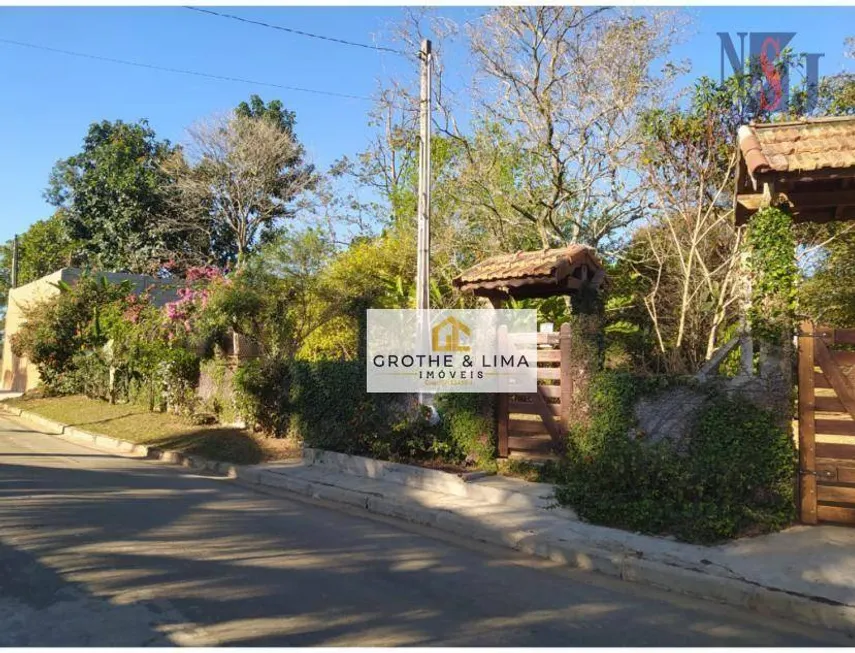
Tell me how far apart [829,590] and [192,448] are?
11003mm

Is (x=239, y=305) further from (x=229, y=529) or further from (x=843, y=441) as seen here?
(x=843, y=441)

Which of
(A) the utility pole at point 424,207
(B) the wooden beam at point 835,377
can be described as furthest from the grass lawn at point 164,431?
(B) the wooden beam at point 835,377

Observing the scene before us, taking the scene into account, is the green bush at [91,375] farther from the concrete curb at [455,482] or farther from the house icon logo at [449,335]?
the house icon logo at [449,335]

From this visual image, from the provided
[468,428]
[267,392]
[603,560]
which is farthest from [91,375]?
[603,560]

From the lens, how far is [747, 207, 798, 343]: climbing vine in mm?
7414

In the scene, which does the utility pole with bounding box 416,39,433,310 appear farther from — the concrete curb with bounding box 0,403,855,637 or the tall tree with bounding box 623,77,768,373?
the tall tree with bounding box 623,77,768,373

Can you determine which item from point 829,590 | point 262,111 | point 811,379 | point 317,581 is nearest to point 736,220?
point 811,379

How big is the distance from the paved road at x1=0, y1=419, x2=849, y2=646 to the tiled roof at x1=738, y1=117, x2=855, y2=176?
456 centimetres

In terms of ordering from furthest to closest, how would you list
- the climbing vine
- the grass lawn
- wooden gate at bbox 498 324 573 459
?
the grass lawn < wooden gate at bbox 498 324 573 459 < the climbing vine

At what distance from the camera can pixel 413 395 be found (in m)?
10.9

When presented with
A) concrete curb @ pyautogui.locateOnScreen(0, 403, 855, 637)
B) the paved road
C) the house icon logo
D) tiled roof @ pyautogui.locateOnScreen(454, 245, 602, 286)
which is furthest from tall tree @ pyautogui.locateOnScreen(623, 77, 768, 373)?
the paved road

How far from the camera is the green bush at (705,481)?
6926 millimetres

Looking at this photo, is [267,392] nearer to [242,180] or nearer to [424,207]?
[424,207]

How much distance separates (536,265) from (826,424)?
3.95 meters
